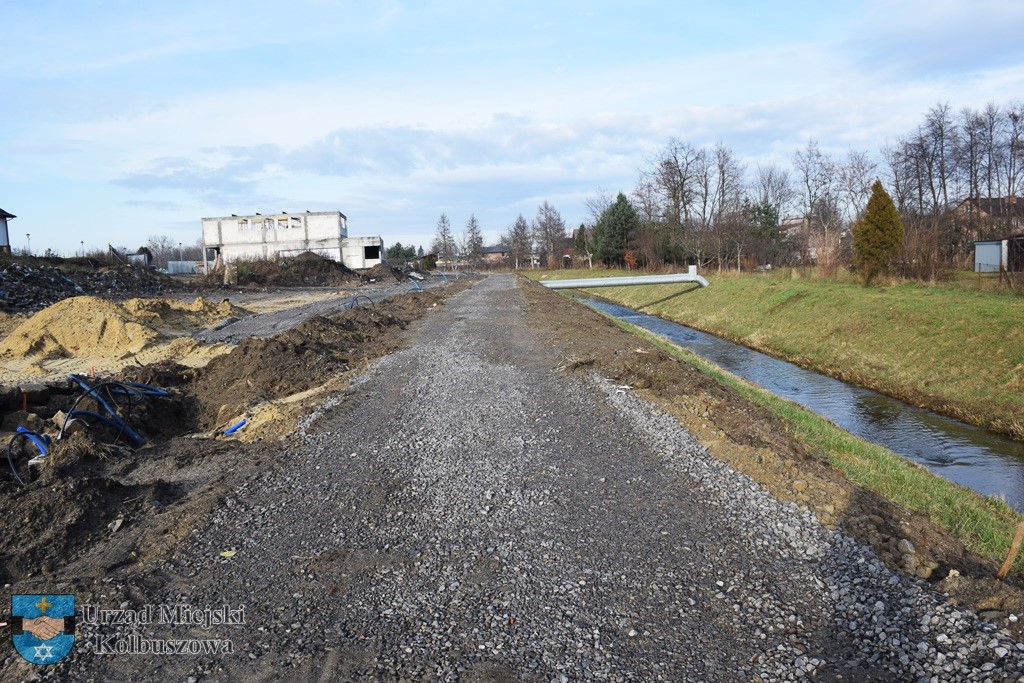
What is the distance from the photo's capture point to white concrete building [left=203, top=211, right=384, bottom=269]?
2628 inches

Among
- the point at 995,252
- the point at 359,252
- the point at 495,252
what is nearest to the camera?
the point at 995,252

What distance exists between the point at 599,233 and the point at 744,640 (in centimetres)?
6760

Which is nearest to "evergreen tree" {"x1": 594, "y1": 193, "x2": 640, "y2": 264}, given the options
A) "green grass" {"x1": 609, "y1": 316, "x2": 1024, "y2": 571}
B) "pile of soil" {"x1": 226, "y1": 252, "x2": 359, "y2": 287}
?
"pile of soil" {"x1": 226, "y1": 252, "x2": 359, "y2": 287}

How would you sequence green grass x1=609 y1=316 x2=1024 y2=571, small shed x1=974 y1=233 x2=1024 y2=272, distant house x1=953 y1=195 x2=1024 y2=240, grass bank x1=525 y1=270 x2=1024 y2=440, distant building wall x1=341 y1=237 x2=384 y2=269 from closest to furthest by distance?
1. green grass x1=609 y1=316 x2=1024 y2=571
2. grass bank x1=525 y1=270 x2=1024 y2=440
3. small shed x1=974 y1=233 x2=1024 y2=272
4. distant house x1=953 y1=195 x2=1024 y2=240
5. distant building wall x1=341 y1=237 x2=384 y2=269

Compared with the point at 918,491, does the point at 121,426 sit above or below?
above

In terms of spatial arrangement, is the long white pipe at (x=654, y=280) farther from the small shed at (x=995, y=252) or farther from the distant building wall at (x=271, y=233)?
the distant building wall at (x=271, y=233)

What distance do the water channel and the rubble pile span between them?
80.3ft

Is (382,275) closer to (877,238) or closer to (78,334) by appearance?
(877,238)

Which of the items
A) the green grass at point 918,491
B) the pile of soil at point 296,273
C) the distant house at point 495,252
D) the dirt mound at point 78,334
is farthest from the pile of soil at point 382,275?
the distant house at point 495,252

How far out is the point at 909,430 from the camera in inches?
493

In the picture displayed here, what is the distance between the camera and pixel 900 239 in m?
27.7

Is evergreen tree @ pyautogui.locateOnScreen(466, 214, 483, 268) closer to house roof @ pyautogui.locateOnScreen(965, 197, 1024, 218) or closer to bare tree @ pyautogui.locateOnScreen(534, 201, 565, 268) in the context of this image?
bare tree @ pyautogui.locateOnScreen(534, 201, 565, 268)

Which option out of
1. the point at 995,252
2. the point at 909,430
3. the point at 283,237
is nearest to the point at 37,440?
the point at 909,430

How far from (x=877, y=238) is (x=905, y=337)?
1238 cm
